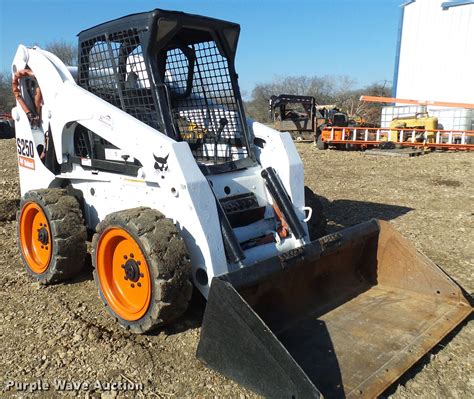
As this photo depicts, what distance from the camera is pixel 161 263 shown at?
2.95 metres

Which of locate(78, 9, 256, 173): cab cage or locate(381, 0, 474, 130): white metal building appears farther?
locate(381, 0, 474, 130): white metal building

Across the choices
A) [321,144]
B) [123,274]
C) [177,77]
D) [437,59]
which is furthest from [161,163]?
[437,59]

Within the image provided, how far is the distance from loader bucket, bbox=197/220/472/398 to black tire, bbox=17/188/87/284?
165 centimetres

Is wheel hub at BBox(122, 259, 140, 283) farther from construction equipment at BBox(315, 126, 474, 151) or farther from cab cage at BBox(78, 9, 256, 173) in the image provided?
construction equipment at BBox(315, 126, 474, 151)

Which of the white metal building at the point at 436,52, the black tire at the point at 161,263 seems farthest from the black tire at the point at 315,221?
the white metal building at the point at 436,52

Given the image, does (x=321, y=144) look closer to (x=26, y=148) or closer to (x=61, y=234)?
(x=26, y=148)

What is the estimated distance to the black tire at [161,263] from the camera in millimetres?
2957

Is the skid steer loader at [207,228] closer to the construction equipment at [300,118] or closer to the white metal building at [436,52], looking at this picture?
the construction equipment at [300,118]

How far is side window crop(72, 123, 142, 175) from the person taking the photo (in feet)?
11.9

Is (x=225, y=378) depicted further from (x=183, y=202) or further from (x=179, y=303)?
(x=183, y=202)

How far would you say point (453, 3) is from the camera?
67.5ft

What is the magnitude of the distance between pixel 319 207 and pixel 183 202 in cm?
169

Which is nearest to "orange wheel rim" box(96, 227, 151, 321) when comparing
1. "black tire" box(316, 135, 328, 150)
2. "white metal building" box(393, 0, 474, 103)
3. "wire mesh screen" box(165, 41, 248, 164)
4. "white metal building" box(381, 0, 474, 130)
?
"wire mesh screen" box(165, 41, 248, 164)

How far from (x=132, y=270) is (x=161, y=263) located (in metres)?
0.41
